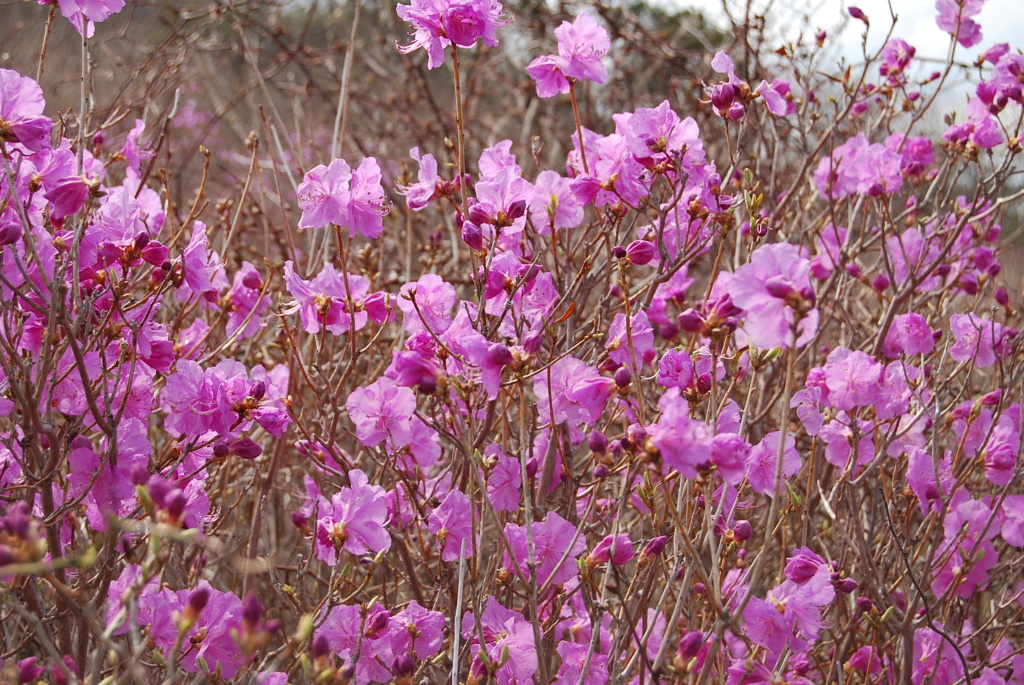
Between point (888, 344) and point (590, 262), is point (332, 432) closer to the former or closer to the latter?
point (590, 262)

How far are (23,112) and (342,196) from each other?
25.0 inches

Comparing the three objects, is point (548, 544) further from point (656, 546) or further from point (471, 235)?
point (471, 235)

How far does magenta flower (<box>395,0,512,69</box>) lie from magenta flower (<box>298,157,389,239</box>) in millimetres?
306

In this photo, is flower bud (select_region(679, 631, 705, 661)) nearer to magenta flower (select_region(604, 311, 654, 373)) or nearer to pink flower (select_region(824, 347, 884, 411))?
magenta flower (select_region(604, 311, 654, 373))

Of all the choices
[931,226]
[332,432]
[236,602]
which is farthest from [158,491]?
[931,226]

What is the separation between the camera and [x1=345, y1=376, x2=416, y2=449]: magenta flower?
1.86m

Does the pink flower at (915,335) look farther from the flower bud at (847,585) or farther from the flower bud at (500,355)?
the flower bud at (500,355)

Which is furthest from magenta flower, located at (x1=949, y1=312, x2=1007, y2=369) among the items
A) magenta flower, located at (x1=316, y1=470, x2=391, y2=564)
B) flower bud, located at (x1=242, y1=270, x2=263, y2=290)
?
flower bud, located at (x1=242, y1=270, x2=263, y2=290)

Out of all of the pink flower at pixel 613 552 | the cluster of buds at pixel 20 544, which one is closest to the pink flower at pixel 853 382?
the pink flower at pixel 613 552

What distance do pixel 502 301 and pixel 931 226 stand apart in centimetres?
238

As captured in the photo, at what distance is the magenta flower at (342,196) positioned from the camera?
187cm

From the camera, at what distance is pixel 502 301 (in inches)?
72.1

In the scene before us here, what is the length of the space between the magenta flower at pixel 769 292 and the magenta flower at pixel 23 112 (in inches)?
52.5

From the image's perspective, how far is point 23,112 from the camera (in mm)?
1643
